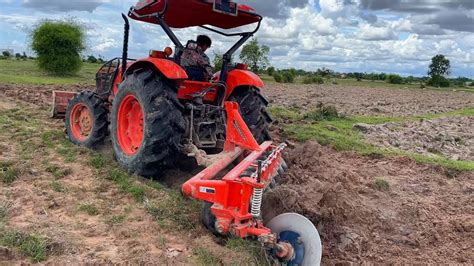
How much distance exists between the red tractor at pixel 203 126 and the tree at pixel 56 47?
60.7 feet

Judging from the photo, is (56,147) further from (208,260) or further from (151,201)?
(208,260)

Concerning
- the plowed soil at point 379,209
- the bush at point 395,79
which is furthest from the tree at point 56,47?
the bush at point 395,79

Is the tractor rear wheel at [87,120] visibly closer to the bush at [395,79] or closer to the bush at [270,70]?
the bush at [270,70]

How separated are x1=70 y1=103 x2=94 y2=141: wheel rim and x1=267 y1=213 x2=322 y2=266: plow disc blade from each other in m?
3.91

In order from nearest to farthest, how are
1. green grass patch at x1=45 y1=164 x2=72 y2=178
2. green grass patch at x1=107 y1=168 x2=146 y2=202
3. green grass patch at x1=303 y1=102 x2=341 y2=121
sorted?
green grass patch at x1=107 y1=168 x2=146 y2=202 < green grass patch at x1=45 y1=164 x2=72 y2=178 < green grass patch at x1=303 y1=102 x2=341 y2=121

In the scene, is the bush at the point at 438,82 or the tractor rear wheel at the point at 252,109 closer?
the tractor rear wheel at the point at 252,109

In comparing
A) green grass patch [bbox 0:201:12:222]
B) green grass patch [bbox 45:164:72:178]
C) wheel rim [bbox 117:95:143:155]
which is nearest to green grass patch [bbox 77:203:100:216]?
green grass patch [bbox 0:201:12:222]

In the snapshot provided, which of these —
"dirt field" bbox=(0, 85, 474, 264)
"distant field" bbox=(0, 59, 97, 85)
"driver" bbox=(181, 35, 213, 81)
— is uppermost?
"driver" bbox=(181, 35, 213, 81)

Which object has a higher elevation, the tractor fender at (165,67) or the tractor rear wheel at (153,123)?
the tractor fender at (165,67)

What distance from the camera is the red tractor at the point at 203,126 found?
11.9 feet

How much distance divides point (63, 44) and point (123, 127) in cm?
2087

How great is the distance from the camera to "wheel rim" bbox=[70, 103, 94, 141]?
678 centimetres

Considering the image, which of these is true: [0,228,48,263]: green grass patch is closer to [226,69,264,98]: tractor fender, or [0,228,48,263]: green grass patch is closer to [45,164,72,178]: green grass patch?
[45,164,72,178]: green grass patch

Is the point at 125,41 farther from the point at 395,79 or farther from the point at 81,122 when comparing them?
the point at 395,79
